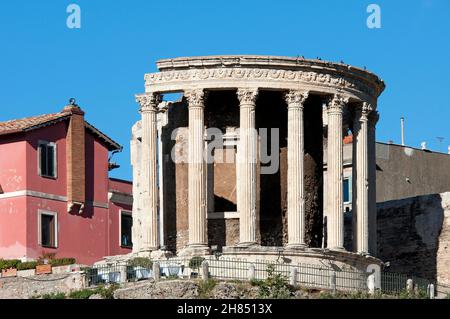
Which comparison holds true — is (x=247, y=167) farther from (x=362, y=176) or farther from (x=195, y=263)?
(x=362, y=176)

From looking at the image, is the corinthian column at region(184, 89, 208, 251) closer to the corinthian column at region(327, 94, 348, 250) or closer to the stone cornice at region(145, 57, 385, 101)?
the stone cornice at region(145, 57, 385, 101)

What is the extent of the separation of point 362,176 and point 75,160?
1410 cm

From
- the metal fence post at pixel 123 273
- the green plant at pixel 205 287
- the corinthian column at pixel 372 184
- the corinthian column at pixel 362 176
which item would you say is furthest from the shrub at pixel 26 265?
the corinthian column at pixel 372 184

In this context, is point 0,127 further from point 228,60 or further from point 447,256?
point 447,256

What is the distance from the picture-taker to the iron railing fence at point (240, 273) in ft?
262

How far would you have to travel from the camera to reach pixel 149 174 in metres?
84.2

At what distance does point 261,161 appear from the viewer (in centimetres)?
8550

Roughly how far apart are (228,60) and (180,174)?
561 centimetres

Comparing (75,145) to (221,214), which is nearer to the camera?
(221,214)

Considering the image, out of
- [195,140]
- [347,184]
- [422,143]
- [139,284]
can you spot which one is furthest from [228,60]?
[422,143]

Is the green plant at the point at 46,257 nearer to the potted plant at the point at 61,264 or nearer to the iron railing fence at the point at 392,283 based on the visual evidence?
the potted plant at the point at 61,264

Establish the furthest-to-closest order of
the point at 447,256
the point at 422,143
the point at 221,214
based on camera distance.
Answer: the point at 422,143
the point at 447,256
the point at 221,214

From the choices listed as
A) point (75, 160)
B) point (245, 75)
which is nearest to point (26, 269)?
point (75, 160)

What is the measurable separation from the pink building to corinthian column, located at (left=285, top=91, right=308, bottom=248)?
12.4 meters
